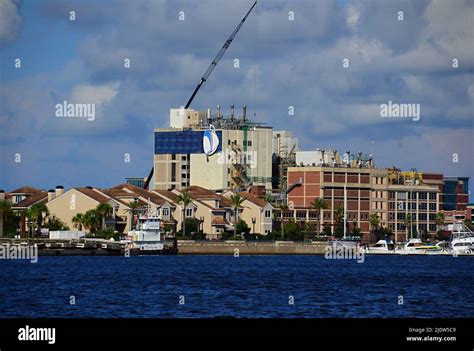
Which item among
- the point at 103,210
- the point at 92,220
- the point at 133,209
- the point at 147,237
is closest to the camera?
the point at 147,237

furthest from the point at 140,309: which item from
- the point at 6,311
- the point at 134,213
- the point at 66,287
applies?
the point at 134,213

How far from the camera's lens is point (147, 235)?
16338cm

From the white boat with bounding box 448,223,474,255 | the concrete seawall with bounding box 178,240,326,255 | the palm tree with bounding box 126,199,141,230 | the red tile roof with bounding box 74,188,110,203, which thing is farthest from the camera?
the red tile roof with bounding box 74,188,110,203

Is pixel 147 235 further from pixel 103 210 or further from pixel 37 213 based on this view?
pixel 37 213

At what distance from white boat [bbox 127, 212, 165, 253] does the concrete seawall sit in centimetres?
1441

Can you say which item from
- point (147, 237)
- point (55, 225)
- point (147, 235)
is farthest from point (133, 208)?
point (147, 235)

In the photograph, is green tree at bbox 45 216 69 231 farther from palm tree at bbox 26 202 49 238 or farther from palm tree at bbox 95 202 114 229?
palm tree at bbox 95 202 114 229

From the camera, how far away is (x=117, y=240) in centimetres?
18012

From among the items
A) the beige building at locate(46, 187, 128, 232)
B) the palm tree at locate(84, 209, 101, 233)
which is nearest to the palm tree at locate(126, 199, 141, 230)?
the beige building at locate(46, 187, 128, 232)

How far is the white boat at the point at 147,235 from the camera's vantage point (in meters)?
162

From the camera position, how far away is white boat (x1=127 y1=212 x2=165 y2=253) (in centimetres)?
16214

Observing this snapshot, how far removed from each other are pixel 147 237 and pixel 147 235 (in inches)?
18.4

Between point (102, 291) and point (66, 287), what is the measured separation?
538cm
